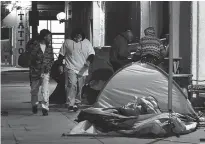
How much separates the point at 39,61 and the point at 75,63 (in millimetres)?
953

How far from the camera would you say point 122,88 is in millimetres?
11984

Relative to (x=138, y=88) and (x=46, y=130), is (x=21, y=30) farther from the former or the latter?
(x=46, y=130)

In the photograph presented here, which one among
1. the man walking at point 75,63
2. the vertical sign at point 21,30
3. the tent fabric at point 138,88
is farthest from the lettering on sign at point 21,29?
the tent fabric at point 138,88

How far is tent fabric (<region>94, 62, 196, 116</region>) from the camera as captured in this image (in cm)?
1162

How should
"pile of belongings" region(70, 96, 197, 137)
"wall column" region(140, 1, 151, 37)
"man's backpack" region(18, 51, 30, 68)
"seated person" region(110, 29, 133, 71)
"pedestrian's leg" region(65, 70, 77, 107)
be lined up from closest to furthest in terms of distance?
"pile of belongings" region(70, 96, 197, 137)
"man's backpack" region(18, 51, 30, 68)
"pedestrian's leg" region(65, 70, 77, 107)
"seated person" region(110, 29, 133, 71)
"wall column" region(140, 1, 151, 37)

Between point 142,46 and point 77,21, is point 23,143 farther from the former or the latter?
point 77,21

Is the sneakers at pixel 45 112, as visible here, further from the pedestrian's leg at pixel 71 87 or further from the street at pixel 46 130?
the pedestrian's leg at pixel 71 87

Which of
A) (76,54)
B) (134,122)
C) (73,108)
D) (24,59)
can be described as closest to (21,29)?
(76,54)

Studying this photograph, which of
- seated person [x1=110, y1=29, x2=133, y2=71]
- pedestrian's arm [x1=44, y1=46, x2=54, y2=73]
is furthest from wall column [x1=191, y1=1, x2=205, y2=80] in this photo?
pedestrian's arm [x1=44, y1=46, x2=54, y2=73]

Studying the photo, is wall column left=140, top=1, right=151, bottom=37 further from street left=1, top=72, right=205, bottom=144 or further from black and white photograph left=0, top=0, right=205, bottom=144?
street left=1, top=72, right=205, bottom=144

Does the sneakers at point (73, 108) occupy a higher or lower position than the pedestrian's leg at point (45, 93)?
lower

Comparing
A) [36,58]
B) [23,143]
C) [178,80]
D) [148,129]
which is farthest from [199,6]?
[23,143]

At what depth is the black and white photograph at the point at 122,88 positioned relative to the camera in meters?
10.0

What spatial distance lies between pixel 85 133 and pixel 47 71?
352cm
